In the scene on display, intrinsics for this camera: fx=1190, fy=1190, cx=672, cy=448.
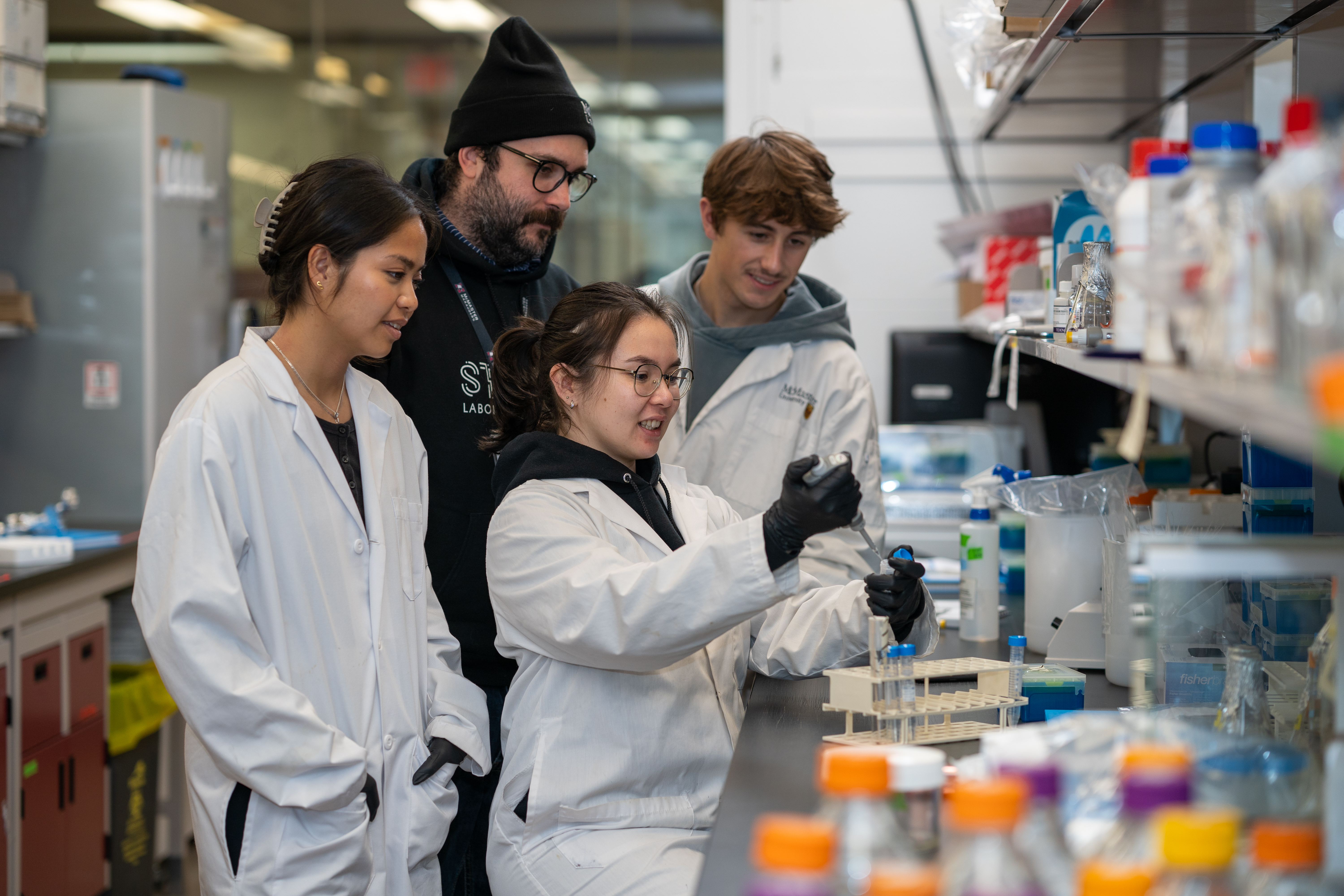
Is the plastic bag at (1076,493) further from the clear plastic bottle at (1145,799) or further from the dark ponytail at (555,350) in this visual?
the clear plastic bottle at (1145,799)

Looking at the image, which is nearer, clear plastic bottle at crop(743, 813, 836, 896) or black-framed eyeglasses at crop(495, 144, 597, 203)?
clear plastic bottle at crop(743, 813, 836, 896)

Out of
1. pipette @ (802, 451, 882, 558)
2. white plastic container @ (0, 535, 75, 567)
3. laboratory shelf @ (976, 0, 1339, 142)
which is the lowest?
white plastic container @ (0, 535, 75, 567)

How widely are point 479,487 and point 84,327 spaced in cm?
209

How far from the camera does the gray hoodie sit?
2.42m

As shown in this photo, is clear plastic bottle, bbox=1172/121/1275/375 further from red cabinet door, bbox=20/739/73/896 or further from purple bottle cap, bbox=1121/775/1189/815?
red cabinet door, bbox=20/739/73/896

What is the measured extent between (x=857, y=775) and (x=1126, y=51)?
74.3 inches

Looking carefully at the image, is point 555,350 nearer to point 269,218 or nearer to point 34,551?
point 269,218

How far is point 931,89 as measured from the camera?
12.4ft

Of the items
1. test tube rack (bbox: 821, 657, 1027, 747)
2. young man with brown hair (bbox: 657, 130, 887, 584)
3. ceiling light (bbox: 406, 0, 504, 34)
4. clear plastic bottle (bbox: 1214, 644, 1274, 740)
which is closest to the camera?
clear plastic bottle (bbox: 1214, 644, 1274, 740)

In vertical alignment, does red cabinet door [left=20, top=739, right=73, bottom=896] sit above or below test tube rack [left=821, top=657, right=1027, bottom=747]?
below

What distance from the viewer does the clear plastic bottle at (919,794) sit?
933 mm

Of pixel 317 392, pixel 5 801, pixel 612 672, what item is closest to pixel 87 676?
pixel 5 801

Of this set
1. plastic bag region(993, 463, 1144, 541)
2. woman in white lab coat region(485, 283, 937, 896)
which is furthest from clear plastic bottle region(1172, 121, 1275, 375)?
plastic bag region(993, 463, 1144, 541)

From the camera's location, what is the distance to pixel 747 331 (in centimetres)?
242
